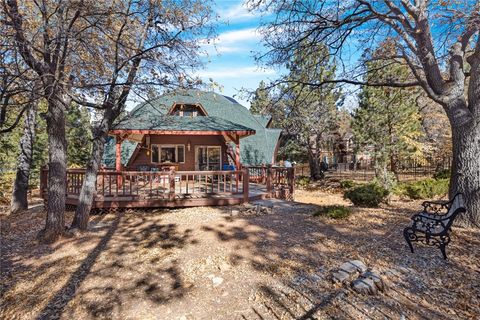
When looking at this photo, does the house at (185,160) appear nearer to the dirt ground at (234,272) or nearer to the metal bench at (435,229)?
the dirt ground at (234,272)

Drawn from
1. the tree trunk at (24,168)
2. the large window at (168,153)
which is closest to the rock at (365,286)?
the tree trunk at (24,168)

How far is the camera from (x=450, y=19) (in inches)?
238

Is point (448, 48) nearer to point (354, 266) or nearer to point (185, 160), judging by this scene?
point (354, 266)

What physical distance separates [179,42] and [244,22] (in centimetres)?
324

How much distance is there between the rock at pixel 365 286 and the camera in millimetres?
3654

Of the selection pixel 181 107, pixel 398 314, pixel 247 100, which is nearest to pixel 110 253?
pixel 398 314

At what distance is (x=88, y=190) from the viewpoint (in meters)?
6.96

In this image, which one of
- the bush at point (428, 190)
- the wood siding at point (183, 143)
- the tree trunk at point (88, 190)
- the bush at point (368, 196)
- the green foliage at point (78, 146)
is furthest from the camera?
the green foliage at point (78, 146)

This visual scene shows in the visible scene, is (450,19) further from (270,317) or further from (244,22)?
(270,317)

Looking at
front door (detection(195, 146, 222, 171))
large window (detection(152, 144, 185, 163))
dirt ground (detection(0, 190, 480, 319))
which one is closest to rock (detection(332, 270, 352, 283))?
dirt ground (detection(0, 190, 480, 319))

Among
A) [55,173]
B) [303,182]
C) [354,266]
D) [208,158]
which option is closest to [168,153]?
[208,158]

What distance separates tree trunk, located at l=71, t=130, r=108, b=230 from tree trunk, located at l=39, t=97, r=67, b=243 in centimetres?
48

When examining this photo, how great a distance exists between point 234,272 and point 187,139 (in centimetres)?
1216

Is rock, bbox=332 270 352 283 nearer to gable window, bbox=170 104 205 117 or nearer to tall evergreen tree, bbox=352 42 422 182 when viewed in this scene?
tall evergreen tree, bbox=352 42 422 182
